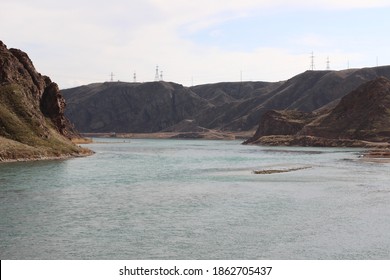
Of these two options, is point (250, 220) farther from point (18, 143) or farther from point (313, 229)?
point (18, 143)

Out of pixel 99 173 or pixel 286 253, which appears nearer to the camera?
pixel 286 253

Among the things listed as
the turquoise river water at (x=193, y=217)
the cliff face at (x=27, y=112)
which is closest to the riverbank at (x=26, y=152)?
the cliff face at (x=27, y=112)

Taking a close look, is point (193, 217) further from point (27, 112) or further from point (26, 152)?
point (27, 112)


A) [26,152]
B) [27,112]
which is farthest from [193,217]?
[27,112]

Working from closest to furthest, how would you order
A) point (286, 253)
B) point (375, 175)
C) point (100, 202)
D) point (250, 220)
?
point (286, 253), point (250, 220), point (100, 202), point (375, 175)

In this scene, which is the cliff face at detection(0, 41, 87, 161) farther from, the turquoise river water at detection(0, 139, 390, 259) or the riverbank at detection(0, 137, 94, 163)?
the turquoise river water at detection(0, 139, 390, 259)

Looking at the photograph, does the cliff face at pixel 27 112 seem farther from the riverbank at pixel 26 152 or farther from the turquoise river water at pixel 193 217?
the turquoise river water at pixel 193 217

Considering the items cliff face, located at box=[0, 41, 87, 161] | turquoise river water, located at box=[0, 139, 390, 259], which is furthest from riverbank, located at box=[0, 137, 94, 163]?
turquoise river water, located at box=[0, 139, 390, 259]
